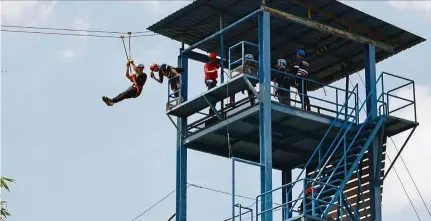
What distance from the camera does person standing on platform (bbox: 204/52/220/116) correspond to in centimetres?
4841

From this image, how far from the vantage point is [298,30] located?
50.0 meters

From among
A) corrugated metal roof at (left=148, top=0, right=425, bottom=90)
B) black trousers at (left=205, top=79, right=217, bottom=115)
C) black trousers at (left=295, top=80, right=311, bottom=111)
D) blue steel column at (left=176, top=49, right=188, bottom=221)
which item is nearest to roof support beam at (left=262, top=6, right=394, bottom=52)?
corrugated metal roof at (left=148, top=0, right=425, bottom=90)

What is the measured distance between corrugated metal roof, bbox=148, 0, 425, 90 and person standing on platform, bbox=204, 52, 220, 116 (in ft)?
4.49

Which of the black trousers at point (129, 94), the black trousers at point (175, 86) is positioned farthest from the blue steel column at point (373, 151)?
the black trousers at point (129, 94)

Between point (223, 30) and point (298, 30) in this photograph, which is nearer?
point (223, 30)

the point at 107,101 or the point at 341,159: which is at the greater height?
the point at 107,101

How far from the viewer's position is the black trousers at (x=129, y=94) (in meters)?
49.4

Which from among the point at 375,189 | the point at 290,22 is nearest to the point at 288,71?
the point at 290,22

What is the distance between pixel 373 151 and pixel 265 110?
4643mm

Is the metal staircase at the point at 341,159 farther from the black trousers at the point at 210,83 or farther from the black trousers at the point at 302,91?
the black trousers at the point at 210,83

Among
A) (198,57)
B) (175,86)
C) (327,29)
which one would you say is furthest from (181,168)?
(327,29)

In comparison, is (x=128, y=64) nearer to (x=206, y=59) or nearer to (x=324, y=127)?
(x=206, y=59)

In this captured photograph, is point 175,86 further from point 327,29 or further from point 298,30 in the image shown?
point 327,29

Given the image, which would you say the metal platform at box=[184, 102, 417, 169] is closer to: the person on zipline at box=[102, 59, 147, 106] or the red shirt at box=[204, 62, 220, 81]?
the red shirt at box=[204, 62, 220, 81]
